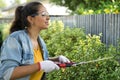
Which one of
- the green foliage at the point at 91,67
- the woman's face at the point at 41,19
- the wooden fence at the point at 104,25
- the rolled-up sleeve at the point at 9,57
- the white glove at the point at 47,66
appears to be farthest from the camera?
the wooden fence at the point at 104,25

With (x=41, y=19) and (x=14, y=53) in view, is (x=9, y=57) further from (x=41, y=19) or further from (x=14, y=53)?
(x=41, y=19)

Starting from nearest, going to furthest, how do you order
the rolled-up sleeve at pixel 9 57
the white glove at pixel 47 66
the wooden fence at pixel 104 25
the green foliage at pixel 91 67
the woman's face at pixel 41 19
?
the rolled-up sleeve at pixel 9 57
the white glove at pixel 47 66
the woman's face at pixel 41 19
the green foliage at pixel 91 67
the wooden fence at pixel 104 25

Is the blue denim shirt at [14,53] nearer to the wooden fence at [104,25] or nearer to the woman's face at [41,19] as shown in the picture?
the woman's face at [41,19]

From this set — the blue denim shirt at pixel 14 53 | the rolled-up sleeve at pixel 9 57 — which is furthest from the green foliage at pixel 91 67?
the rolled-up sleeve at pixel 9 57

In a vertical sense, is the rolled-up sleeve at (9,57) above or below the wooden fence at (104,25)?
above

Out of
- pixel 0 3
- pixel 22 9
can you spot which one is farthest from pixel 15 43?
pixel 0 3

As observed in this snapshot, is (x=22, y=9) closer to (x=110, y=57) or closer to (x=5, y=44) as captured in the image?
(x=5, y=44)

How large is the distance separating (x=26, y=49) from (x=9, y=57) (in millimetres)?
225

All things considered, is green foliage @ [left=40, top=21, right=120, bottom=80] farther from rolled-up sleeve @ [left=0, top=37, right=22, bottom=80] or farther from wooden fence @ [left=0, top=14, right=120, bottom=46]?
rolled-up sleeve @ [left=0, top=37, right=22, bottom=80]

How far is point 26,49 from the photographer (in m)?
3.13

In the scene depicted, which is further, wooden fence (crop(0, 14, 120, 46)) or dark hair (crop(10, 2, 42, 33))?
wooden fence (crop(0, 14, 120, 46))

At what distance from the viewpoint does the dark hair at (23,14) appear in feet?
11.0

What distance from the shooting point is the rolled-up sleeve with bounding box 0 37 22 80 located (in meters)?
2.95

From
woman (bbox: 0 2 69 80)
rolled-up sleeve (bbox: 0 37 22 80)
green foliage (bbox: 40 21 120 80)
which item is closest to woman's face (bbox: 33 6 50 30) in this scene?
woman (bbox: 0 2 69 80)
